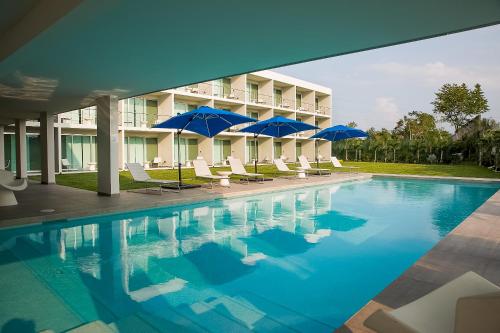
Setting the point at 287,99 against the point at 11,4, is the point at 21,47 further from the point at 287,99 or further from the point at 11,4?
the point at 287,99

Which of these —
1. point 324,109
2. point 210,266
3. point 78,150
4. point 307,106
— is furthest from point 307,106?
point 210,266

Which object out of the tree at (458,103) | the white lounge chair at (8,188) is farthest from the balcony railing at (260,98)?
the white lounge chair at (8,188)

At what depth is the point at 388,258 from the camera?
547 centimetres

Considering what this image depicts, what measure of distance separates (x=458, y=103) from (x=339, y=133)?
2836 centimetres

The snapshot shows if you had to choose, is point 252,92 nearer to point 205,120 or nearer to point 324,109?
point 324,109

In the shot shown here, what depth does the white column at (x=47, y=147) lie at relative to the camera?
48.4ft

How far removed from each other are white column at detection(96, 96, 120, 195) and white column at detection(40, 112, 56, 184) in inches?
209

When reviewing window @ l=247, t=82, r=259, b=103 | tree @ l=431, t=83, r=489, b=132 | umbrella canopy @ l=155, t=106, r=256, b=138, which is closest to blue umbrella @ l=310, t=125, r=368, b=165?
umbrella canopy @ l=155, t=106, r=256, b=138

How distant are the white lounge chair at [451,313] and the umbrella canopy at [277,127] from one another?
13.5 meters

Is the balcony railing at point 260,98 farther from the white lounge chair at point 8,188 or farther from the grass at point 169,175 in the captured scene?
the white lounge chair at point 8,188

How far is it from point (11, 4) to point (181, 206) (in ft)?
20.9

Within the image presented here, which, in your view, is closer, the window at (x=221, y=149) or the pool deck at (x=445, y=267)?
the pool deck at (x=445, y=267)

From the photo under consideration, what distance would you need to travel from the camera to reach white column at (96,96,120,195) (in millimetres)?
10750

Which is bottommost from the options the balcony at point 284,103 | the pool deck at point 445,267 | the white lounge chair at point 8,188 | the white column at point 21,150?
the pool deck at point 445,267
